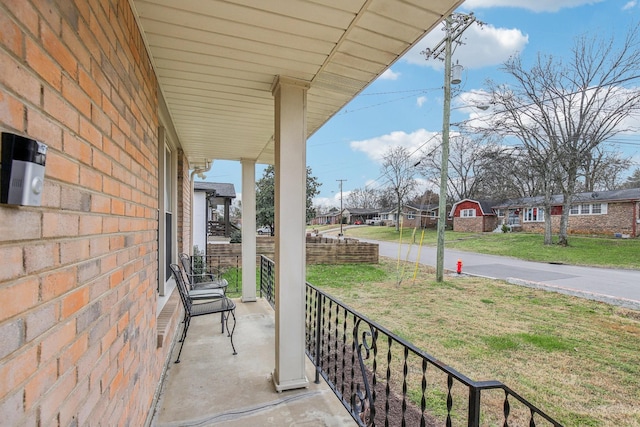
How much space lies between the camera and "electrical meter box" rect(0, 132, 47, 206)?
1.77 ft

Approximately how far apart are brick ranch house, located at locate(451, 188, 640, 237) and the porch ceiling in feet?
78.0

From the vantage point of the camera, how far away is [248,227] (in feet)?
16.7

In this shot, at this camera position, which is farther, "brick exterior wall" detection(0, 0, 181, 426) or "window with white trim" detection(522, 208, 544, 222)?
"window with white trim" detection(522, 208, 544, 222)

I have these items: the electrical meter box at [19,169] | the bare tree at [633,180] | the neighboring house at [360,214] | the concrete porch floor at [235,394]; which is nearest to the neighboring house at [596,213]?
the bare tree at [633,180]

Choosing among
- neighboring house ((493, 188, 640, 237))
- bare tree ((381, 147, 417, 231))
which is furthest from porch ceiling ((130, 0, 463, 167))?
bare tree ((381, 147, 417, 231))

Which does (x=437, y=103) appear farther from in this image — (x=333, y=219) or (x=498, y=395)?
(x=333, y=219)

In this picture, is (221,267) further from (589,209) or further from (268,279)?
(589,209)

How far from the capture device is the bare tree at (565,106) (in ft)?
46.8

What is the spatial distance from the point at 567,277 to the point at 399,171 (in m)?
20.2

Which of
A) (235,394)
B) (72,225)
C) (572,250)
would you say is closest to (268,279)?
(235,394)

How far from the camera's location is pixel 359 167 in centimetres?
3750

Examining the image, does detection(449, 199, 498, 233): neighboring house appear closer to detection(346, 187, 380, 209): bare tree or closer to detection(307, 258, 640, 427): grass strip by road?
detection(307, 258, 640, 427): grass strip by road

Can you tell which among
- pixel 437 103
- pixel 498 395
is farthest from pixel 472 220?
pixel 498 395

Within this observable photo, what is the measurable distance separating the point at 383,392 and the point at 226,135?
3.23 metres
